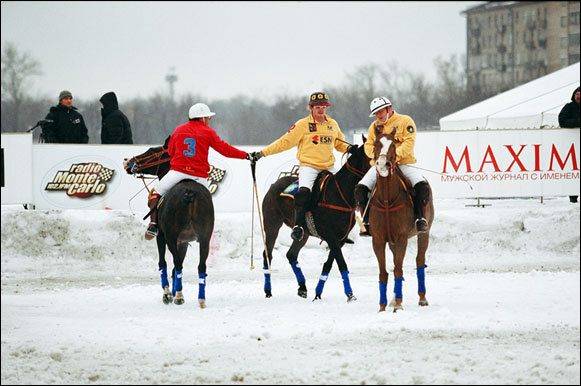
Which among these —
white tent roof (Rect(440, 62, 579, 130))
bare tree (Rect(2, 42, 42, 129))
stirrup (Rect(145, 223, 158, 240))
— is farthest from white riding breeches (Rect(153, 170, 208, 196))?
white tent roof (Rect(440, 62, 579, 130))

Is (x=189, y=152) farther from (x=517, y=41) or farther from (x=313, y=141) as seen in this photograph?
(x=517, y=41)

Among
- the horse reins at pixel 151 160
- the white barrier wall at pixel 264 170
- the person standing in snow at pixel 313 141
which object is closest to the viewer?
the person standing in snow at pixel 313 141

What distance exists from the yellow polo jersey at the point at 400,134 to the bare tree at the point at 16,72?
7.69 meters

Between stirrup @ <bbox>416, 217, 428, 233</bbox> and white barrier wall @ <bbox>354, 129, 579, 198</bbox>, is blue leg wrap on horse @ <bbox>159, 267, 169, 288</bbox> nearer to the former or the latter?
stirrup @ <bbox>416, 217, 428, 233</bbox>

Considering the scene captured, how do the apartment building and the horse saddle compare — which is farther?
the apartment building

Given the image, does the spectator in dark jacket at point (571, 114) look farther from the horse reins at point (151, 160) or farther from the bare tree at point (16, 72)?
the bare tree at point (16, 72)

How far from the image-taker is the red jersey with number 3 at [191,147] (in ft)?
39.6

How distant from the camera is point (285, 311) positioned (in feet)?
36.7

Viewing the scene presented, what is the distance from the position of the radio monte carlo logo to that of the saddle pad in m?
6.63

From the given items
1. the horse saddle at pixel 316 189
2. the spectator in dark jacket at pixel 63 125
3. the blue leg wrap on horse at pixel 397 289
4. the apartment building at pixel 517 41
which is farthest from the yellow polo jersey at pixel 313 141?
the apartment building at pixel 517 41

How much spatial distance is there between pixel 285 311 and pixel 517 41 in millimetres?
57539

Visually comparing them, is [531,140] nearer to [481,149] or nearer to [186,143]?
[481,149]

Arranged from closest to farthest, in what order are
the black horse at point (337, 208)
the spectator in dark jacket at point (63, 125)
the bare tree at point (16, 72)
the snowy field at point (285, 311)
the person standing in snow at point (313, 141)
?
the snowy field at point (285, 311) < the black horse at point (337, 208) < the person standing in snow at point (313, 141) < the spectator in dark jacket at point (63, 125) < the bare tree at point (16, 72)

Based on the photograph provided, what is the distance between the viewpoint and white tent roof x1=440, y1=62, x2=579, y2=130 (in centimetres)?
2423
